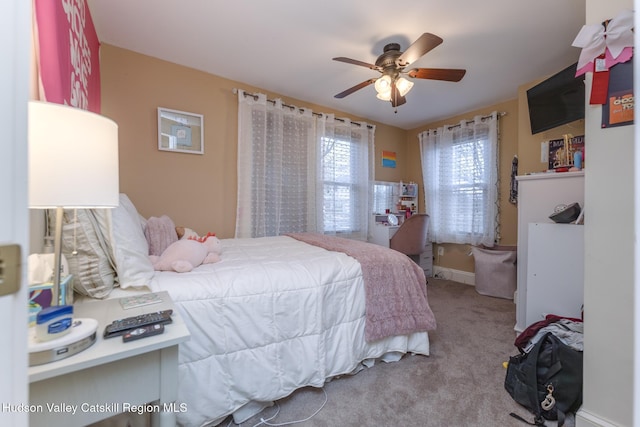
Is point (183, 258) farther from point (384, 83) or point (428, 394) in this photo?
point (384, 83)

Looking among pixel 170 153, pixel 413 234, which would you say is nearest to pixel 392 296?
pixel 413 234

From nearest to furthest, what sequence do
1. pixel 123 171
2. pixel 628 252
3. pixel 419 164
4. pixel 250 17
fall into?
pixel 628 252 → pixel 250 17 → pixel 123 171 → pixel 419 164

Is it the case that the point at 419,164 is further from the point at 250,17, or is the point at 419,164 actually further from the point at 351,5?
the point at 250,17

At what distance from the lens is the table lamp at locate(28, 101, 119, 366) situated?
24.7 inches

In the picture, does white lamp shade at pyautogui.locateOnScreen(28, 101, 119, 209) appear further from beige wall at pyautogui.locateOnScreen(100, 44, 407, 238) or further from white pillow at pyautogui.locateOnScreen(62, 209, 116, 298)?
beige wall at pyautogui.locateOnScreen(100, 44, 407, 238)

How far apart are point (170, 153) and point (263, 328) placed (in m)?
2.05

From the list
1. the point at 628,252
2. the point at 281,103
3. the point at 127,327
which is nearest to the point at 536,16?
the point at 628,252

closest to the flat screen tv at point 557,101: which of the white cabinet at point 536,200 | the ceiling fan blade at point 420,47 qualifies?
the white cabinet at point 536,200

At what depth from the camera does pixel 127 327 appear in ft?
2.46

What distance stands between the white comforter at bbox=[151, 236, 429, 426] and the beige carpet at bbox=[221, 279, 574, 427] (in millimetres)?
100

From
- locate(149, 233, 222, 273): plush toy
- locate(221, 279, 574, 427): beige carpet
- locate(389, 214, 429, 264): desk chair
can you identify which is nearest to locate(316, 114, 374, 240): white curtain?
locate(389, 214, 429, 264): desk chair

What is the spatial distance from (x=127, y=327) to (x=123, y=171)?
6.89 feet

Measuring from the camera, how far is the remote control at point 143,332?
706 mm

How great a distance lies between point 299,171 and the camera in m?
3.22
